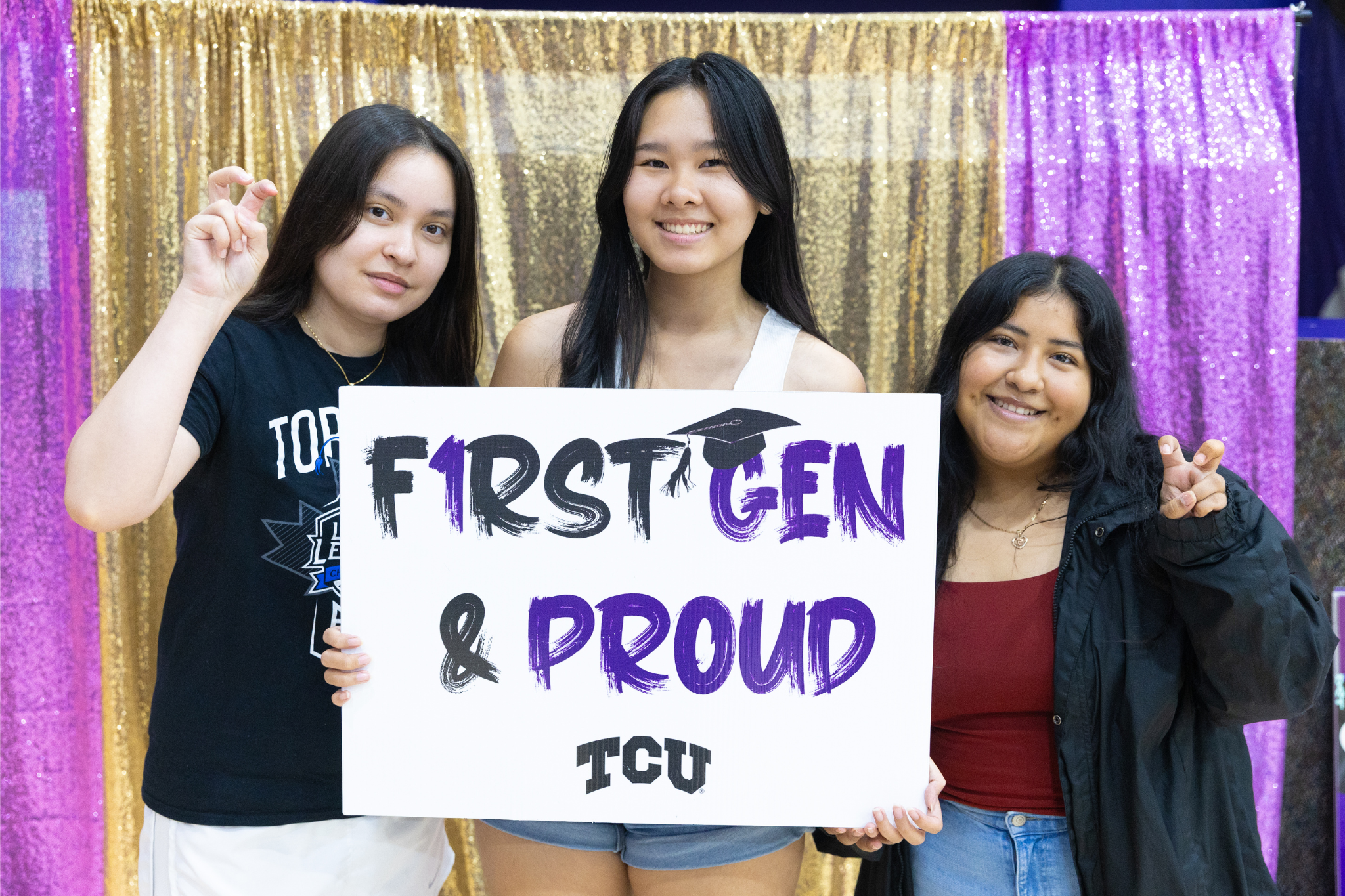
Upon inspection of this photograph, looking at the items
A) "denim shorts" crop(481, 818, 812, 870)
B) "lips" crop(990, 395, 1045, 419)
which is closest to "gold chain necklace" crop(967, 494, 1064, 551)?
"lips" crop(990, 395, 1045, 419)

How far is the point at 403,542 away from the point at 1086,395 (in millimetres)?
894

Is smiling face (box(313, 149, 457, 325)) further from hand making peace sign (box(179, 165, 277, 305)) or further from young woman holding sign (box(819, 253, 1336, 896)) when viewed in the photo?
young woman holding sign (box(819, 253, 1336, 896))

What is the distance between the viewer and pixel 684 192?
117 cm

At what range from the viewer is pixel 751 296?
1366 mm

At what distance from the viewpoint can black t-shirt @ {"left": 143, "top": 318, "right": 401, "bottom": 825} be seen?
3.70 ft

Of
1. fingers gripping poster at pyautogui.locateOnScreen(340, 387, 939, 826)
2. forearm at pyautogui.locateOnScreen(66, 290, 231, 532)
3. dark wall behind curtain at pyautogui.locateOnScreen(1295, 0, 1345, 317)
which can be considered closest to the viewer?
forearm at pyautogui.locateOnScreen(66, 290, 231, 532)

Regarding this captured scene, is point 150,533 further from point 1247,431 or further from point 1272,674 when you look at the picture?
point 1247,431

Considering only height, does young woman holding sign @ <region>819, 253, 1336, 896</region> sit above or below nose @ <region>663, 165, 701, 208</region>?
below

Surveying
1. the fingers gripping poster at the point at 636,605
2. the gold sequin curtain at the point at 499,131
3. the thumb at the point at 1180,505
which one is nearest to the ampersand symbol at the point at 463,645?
the fingers gripping poster at the point at 636,605

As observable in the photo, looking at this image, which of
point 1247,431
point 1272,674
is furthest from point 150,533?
point 1247,431

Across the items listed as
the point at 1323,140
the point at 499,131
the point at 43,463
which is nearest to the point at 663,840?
the point at 499,131

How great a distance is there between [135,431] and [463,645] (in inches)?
16.4

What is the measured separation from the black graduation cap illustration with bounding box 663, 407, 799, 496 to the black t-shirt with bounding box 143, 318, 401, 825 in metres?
0.44

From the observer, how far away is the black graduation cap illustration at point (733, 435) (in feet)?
3.45
